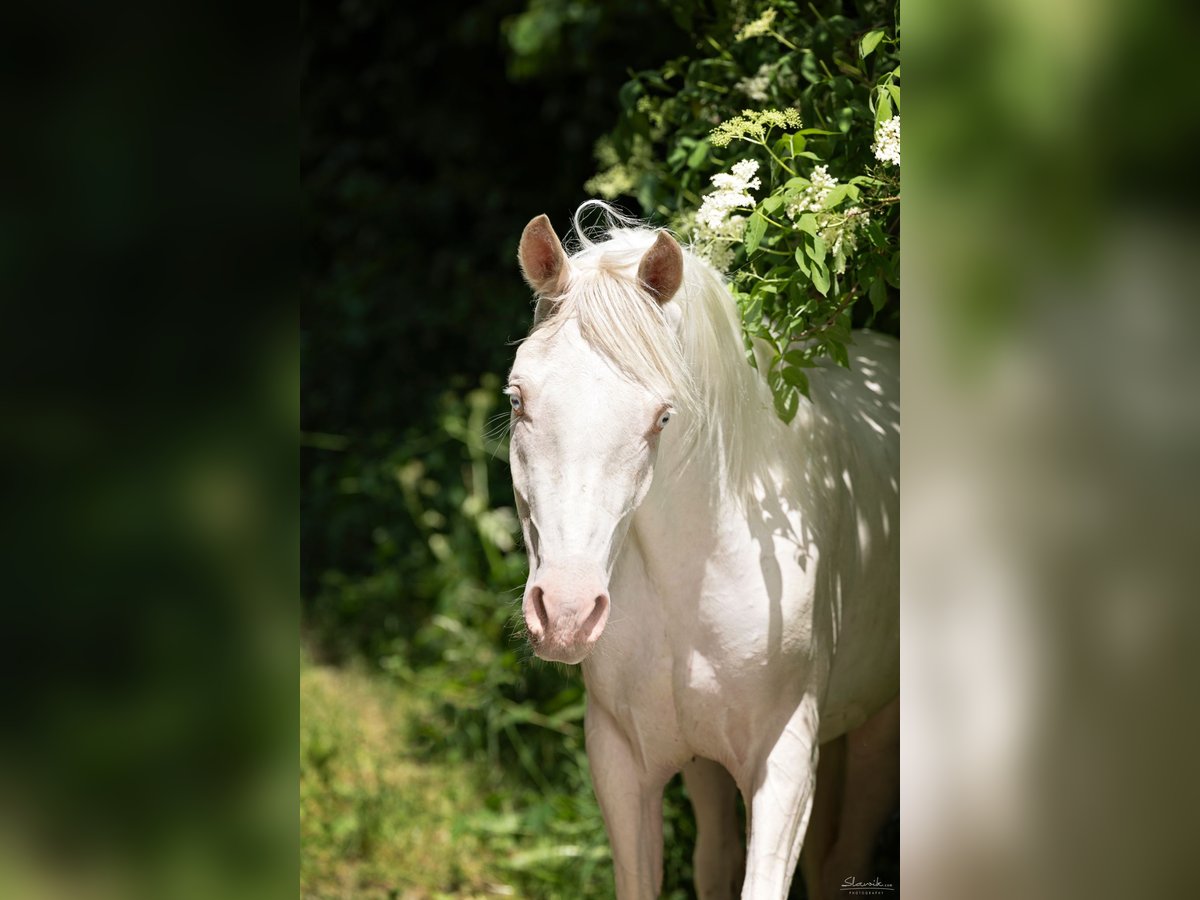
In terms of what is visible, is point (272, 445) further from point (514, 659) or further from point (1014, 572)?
point (514, 659)

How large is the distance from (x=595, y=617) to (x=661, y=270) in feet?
1.95

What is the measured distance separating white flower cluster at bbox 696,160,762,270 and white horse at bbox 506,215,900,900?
106mm

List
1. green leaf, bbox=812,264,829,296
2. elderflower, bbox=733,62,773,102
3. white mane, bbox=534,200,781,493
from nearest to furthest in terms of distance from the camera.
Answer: white mane, bbox=534,200,781,493 → green leaf, bbox=812,264,829,296 → elderflower, bbox=733,62,773,102

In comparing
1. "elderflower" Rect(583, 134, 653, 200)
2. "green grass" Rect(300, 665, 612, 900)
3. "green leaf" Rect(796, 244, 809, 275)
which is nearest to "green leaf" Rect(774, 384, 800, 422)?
"green leaf" Rect(796, 244, 809, 275)

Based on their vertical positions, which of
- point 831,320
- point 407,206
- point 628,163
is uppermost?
point 407,206

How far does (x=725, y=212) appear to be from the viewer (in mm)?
2342

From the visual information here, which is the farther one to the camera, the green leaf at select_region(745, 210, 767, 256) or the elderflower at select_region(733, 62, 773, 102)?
the elderflower at select_region(733, 62, 773, 102)

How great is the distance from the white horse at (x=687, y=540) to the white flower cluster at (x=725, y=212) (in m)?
0.11

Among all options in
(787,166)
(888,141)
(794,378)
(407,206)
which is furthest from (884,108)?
(407,206)

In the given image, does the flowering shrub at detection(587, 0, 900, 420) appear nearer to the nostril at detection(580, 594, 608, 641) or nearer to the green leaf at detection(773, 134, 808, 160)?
the green leaf at detection(773, 134, 808, 160)

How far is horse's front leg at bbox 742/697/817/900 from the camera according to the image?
233cm

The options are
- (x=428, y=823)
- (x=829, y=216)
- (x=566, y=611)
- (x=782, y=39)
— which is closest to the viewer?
(x=566, y=611)

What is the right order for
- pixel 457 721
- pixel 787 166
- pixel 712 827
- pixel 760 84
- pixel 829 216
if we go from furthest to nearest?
pixel 457 721, pixel 712 827, pixel 760 84, pixel 787 166, pixel 829 216

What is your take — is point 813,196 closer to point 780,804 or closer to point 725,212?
point 725,212
